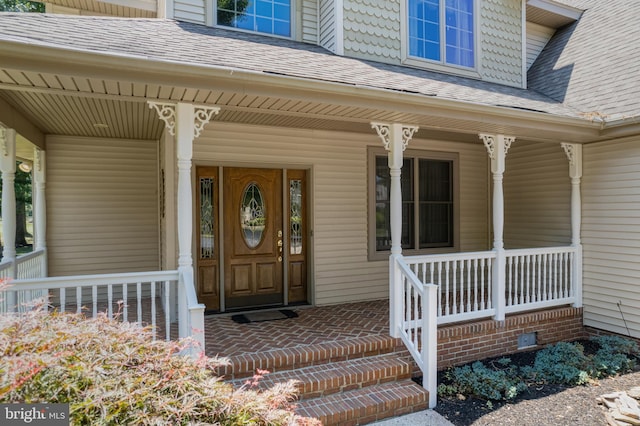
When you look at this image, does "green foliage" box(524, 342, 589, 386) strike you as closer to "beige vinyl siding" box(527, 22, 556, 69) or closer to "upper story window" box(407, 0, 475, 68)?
"upper story window" box(407, 0, 475, 68)

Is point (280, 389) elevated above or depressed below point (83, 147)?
below

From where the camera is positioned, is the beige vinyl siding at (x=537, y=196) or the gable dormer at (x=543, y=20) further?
the gable dormer at (x=543, y=20)

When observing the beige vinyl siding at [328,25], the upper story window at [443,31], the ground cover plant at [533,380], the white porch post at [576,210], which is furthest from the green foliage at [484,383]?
the upper story window at [443,31]

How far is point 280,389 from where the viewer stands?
2.33 meters

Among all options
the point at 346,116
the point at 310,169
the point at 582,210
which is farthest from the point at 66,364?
the point at 582,210

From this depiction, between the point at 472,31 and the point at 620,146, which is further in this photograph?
the point at 472,31

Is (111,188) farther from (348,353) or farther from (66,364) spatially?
(66,364)

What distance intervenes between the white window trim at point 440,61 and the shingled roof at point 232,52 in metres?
0.24

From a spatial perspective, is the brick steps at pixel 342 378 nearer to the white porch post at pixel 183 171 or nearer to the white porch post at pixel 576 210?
the white porch post at pixel 183 171

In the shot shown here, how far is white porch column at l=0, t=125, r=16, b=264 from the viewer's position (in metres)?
4.93

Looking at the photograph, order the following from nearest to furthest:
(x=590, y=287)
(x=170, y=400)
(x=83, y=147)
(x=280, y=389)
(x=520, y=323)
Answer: (x=170, y=400), (x=280, y=389), (x=520, y=323), (x=590, y=287), (x=83, y=147)

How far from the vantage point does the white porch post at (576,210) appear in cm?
624

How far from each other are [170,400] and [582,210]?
6.68 meters

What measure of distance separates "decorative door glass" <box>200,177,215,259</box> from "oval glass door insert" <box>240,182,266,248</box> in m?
0.46
